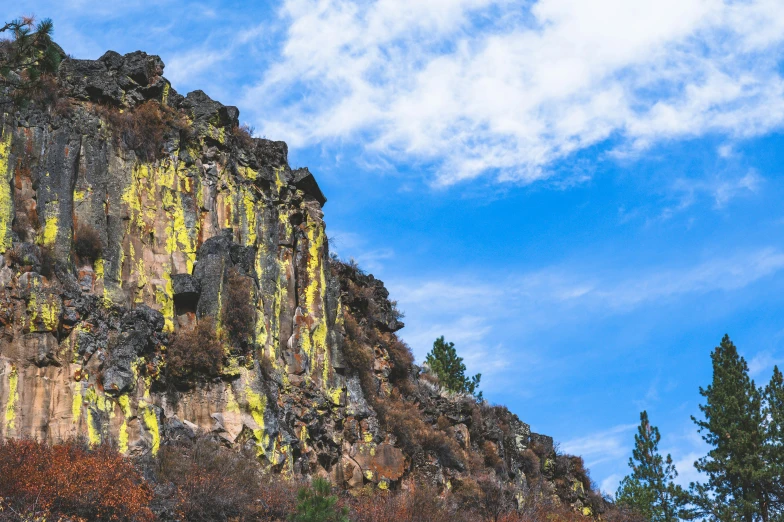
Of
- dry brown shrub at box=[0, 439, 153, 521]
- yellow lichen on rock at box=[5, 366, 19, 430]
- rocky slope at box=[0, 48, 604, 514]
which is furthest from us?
rocky slope at box=[0, 48, 604, 514]

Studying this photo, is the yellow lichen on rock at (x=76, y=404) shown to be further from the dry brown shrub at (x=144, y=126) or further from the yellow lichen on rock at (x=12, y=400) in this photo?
the dry brown shrub at (x=144, y=126)

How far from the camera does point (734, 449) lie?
4912 centimetres

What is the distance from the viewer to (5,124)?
93.8ft

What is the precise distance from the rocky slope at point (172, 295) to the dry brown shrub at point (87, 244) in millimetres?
48

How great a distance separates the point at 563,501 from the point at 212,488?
95.2 ft

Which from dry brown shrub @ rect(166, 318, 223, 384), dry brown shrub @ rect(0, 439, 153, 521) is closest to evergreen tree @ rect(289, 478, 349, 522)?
dry brown shrub @ rect(0, 439, 153, 521)

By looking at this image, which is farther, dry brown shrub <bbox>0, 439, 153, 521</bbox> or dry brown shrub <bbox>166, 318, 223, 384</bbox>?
dry brown shrub <bbox>166, 318, 223, 384</bbox>

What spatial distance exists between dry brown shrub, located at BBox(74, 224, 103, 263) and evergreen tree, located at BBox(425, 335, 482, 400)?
29.1 meters

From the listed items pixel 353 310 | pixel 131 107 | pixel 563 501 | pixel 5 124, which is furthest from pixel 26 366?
pixel 563 501

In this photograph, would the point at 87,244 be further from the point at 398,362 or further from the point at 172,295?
the point at 398,362

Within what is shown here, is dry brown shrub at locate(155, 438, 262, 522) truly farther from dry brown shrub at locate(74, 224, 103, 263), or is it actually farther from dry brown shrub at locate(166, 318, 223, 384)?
dry brown shrub at locate(74, 224, 103, 263)

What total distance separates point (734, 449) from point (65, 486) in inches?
1491

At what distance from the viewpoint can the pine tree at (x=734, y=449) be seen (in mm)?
47812

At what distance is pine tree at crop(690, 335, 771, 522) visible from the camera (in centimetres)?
4781
